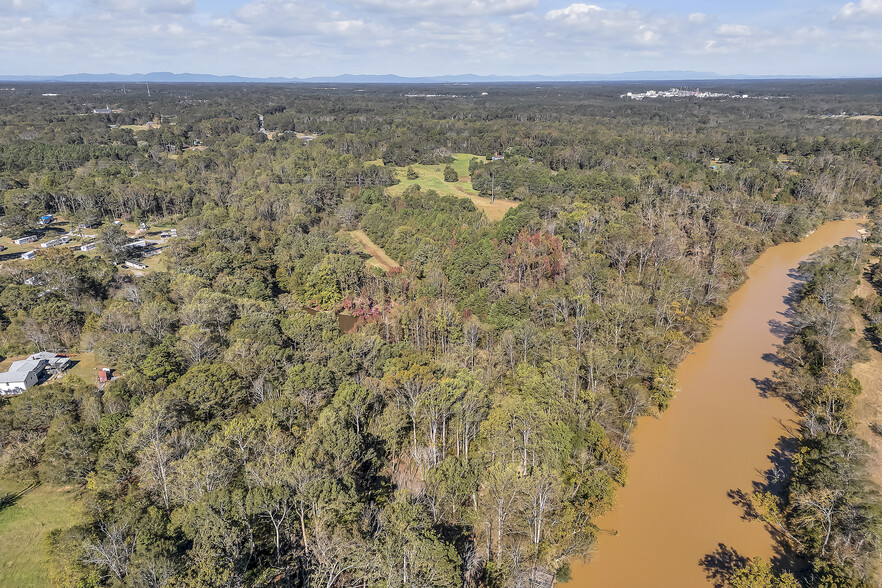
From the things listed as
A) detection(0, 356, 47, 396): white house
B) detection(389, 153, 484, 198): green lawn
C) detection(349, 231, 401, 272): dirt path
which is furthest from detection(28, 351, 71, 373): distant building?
detection(389, 153, 484, 198): green lawn

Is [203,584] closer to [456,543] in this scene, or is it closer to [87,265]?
[456,543]

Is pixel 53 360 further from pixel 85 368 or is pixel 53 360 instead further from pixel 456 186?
pixel 456 186

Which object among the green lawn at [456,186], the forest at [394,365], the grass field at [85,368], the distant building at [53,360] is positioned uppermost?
the green lawn at [456,186]

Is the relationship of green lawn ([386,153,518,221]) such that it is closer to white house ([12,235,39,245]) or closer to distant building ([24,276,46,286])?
distant building ([24,276,46,286])

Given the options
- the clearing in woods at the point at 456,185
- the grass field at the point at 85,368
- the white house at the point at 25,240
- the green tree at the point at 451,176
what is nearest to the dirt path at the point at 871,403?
the clearing in woods at the point at 456,185

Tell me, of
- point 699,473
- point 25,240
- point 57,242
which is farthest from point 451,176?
point 699,473

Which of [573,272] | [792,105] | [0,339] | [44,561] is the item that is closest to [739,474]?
[573,272]

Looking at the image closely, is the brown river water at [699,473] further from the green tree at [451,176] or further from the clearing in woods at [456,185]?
the green tree at [451,176]
